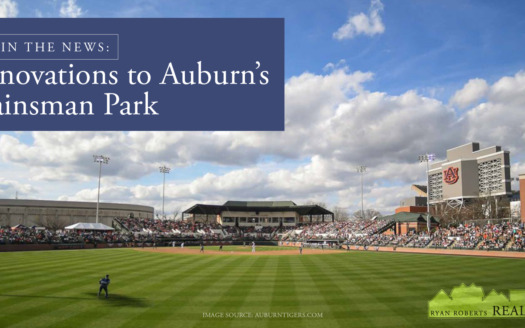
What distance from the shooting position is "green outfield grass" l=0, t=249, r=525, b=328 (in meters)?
15.8

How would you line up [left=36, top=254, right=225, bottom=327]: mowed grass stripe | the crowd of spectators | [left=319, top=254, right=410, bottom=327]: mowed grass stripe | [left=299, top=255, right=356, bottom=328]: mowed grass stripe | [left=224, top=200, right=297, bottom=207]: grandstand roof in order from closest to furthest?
[left=36, top=254, right=225, bottom=327]: mowed grass stripe, [left=299, top=255, right=356, bottom=328]: mowed grass stripe, [left=319, top=254, right=410, bottom=327]: mowed grass stripe, the crowd of spectators, [left=224, top=200, right=297, bottom=207]: grandstand roof

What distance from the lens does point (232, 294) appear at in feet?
70.3

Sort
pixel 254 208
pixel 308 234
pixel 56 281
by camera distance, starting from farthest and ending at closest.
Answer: pixel 254 208
pixel 308 234
pixel 56 281

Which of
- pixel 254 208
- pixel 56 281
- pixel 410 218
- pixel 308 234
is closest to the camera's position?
pixel 56 281

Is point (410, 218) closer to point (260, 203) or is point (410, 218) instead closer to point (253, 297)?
point (260, 203)

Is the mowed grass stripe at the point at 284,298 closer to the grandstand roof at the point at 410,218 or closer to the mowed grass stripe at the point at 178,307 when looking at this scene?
the mowed grass stripe at the point at 178,307

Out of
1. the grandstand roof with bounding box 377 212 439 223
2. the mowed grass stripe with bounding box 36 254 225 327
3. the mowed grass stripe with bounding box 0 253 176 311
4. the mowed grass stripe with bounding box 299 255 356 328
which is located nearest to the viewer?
the mowed grass stripe with bounding box 36 254 225 327

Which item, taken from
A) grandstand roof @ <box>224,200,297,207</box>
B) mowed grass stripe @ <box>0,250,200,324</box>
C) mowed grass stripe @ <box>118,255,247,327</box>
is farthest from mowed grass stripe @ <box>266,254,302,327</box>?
grandstand roof @ <box>224,200,297,207</box>

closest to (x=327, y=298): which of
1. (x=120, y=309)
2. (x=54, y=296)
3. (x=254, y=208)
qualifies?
(x=120, y=309)

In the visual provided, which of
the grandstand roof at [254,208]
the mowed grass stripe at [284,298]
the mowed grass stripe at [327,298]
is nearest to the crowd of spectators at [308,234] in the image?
the grandstand roof at [254,208]

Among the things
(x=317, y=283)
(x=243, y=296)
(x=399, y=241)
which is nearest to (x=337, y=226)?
(x=399, y=241)

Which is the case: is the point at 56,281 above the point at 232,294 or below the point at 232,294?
below

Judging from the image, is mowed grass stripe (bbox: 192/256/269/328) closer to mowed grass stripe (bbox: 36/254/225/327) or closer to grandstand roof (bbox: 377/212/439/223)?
mowed grass stripe (bbox: 36/254/225/327)

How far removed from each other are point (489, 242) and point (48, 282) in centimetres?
5292
